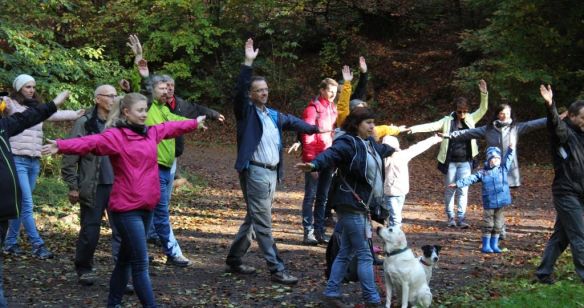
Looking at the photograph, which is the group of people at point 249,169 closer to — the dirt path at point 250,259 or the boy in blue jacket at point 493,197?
the boy in blue jacket at point 493,197

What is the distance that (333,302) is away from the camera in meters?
6.32

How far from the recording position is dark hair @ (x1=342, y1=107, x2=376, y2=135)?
633 cm

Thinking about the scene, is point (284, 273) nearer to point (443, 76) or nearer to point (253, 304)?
point (253, 304)

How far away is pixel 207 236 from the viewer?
1012cm

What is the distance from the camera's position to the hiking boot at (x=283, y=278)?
285 inches

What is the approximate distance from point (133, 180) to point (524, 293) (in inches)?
150

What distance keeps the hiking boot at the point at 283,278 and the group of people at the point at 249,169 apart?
0.01 meters

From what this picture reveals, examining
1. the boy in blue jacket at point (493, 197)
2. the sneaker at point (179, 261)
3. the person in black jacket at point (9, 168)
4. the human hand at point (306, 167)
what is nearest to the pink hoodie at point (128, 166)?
the person in black jacket at point (9, 168)

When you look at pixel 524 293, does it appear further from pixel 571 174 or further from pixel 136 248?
pixel 136 248

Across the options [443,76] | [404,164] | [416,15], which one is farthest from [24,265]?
[416,15]

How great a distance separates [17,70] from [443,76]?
52.5ft

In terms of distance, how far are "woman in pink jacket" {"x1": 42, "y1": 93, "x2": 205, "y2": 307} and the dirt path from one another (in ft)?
3.29

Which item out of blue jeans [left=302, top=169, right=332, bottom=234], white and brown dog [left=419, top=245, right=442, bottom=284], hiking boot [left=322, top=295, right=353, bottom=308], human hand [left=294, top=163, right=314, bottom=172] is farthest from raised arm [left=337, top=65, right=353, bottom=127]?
hiking boot [left=322, top=295, right=353, bottom=308]

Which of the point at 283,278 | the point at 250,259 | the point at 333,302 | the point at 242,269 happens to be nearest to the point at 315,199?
the point at 250,259
